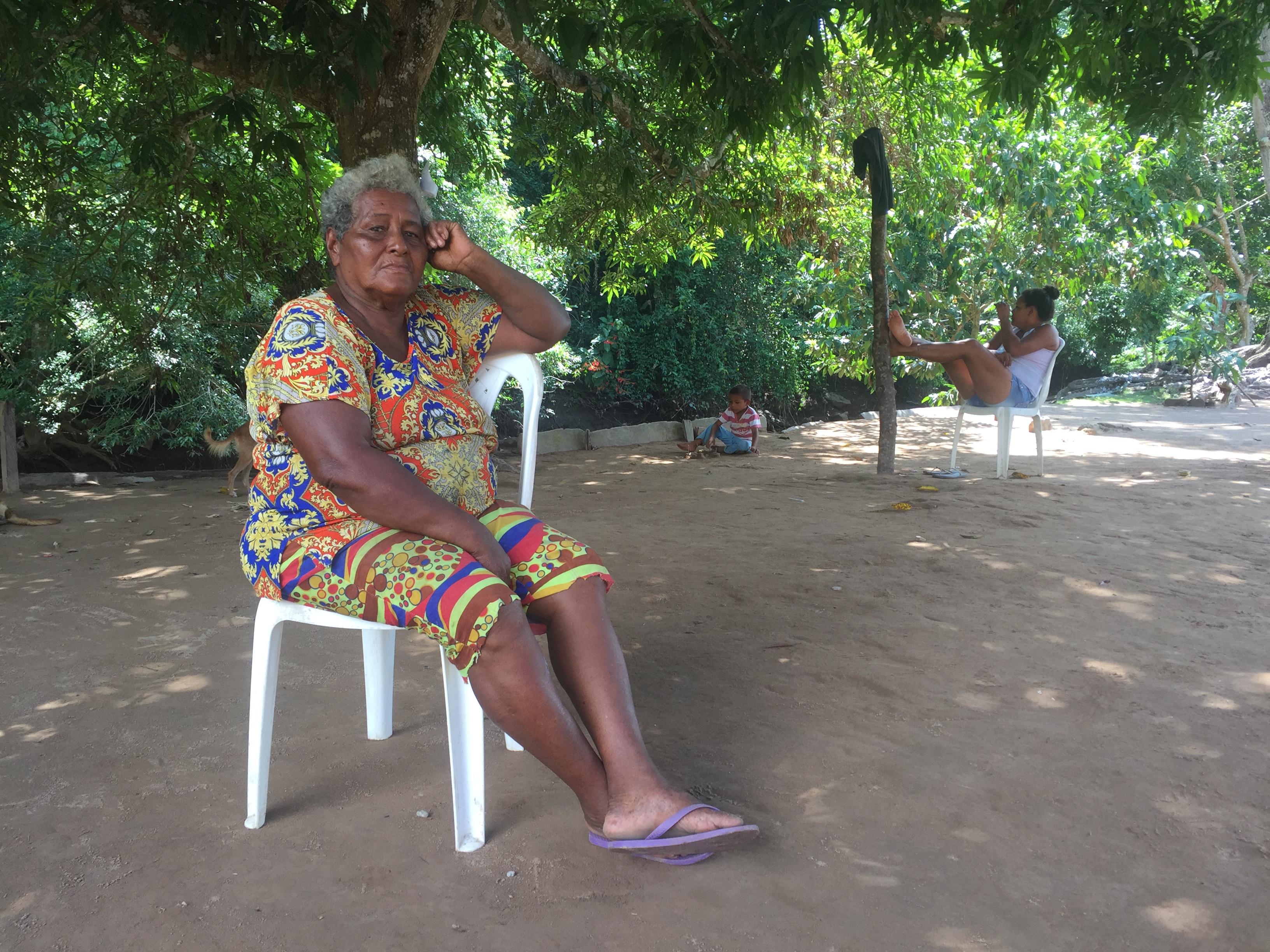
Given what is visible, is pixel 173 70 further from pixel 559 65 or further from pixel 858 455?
pixel 858 455

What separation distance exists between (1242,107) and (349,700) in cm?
2162

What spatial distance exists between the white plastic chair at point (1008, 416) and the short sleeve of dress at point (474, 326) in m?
5.40

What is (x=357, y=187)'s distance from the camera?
244 centimetres

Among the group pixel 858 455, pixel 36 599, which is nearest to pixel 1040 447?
pixel 858 455

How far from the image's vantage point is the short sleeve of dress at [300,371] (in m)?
2.16

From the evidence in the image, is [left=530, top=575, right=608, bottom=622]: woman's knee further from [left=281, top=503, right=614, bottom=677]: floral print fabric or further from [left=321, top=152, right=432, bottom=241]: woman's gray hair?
[left=321, top=152, right=432, bottom=241]: woman's gray hair

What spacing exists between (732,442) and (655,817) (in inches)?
315

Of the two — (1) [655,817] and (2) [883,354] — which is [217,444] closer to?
(2) [883,354]

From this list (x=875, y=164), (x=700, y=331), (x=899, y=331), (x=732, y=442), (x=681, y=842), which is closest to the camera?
(x=681, y=842)

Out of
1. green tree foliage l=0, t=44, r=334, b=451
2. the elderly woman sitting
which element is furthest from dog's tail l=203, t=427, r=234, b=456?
the elderly woman sitting

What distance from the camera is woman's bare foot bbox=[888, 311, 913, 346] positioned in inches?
284

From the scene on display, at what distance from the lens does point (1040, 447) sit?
23.9 ft

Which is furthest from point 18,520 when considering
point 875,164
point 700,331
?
point 700,331

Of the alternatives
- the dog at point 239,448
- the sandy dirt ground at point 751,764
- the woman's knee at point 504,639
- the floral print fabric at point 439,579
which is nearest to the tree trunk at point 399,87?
the sandy dirt ground at point 751,764
